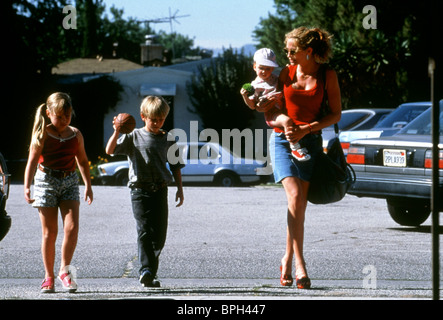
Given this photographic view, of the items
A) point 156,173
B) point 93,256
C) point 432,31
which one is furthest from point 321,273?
point 432,31

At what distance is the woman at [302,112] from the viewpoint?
5.78m

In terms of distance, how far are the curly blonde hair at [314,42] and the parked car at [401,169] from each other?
4.06 metres

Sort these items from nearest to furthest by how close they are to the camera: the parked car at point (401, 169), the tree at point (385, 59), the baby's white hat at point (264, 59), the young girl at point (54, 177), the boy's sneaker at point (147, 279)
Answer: the baby's white hat at point (264, 59) < the young girl at point (54, 177) < the boy's sneaker at point (147, 279) < the parked car at point (401, 169) < the tree at point (385, 59)

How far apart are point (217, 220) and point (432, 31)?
25.5 feet

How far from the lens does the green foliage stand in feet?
106

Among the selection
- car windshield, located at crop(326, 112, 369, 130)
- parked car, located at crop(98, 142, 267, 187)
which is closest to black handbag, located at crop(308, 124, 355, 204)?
car windshield, located at crop(326, 112, 369, 130)

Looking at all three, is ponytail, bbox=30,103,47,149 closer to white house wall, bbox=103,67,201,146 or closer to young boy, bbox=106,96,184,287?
young boy, bbox=106,96,184,287

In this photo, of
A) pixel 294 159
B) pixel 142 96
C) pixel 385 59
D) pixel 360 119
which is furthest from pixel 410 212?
pixel 142 96

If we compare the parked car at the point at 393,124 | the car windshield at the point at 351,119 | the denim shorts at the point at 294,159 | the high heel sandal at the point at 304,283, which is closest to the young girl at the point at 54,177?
the denim shorts at the point at 294,159

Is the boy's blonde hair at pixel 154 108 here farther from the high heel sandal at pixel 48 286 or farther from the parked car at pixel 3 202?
the high heel sandal at pixel 48 286

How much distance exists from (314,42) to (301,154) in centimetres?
82

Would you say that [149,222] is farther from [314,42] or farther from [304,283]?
[314,42]

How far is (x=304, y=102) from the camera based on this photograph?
5.80 m
